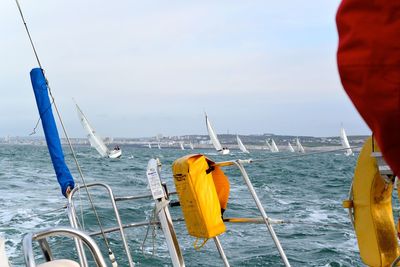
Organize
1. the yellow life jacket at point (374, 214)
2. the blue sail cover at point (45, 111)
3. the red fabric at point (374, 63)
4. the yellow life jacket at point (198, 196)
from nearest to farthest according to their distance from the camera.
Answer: the red fabric at point (374, 63), the yellow life jacket at point (374, 214), the yellow life jacket at point (198, 196), the blue sail cover at point (45, 111)

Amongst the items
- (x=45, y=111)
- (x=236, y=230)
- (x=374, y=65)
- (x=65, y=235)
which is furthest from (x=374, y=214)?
(x=236, y=230)

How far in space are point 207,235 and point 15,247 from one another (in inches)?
182

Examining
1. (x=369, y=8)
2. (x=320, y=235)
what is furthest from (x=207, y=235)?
(x=320, y=235)

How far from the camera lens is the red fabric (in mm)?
695

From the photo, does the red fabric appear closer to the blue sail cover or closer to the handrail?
the handrail

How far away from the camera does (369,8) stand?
727 millimetres

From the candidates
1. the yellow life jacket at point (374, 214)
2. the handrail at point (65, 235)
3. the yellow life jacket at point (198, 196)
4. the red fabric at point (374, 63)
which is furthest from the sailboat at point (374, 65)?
the yellow life jacket at point (198, 196)

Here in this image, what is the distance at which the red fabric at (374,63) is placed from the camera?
695 millimetres

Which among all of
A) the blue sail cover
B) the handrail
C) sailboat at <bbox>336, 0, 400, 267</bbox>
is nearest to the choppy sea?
the blue sail cover

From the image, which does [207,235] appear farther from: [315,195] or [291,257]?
[315,195]

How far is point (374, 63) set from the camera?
72cm

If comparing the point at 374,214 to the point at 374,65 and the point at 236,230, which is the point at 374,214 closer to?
the point at 374,65

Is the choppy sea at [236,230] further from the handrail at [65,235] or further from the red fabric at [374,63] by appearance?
the red fabric at [374,63]

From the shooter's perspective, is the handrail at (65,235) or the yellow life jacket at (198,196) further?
the yellow life jacket at (198,196)
